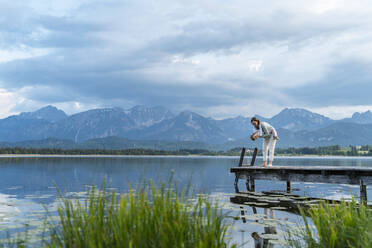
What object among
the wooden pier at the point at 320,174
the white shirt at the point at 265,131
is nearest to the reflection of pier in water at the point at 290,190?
the wooden pier at the point at 320,174

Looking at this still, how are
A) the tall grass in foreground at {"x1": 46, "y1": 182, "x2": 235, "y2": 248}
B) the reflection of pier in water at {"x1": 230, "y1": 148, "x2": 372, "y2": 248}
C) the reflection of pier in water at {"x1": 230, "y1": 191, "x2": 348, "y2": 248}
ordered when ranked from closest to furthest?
the tall grass in foreground at {"x1": 46, "y1": 182, "x2": 235, "y2": 248} → the reflection of pier in water at {"x1": 230, "y1": 191, "x2": 348, "y2": 248} → the reflection of pier in water at {"x1": 230, "y1": 148, "x2": 372, "y2": 248}

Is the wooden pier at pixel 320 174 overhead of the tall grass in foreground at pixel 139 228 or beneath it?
beneath

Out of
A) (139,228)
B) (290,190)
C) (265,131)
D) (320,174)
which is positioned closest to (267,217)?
(320,174)

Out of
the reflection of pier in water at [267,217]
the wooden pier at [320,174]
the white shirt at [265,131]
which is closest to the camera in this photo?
the reflection of pier in water at [267,217]

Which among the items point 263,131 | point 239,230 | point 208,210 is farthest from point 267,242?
point 263,131

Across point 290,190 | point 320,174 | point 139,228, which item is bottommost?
point 290,190

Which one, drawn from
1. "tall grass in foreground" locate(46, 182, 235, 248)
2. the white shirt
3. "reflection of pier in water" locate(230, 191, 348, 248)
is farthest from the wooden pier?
"tall grass in foreground" locate(46, 182, 235, 248)

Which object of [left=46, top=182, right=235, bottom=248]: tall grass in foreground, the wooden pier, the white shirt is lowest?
the wooden pier

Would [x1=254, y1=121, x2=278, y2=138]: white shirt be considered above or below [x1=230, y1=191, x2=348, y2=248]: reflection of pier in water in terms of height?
above

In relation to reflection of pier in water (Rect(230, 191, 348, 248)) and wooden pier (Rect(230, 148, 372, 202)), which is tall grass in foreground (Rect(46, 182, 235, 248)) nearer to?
reflection of pier in water (Rect(230, 191, 348, 248))

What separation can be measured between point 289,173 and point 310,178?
5.40 ft

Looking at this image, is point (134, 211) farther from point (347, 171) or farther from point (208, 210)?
point (347, 171)

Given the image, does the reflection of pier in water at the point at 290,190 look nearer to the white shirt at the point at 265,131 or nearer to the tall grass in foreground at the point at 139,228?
the white shirt at the point at 265,131

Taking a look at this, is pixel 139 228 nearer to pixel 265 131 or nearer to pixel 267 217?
pixel 267 217
